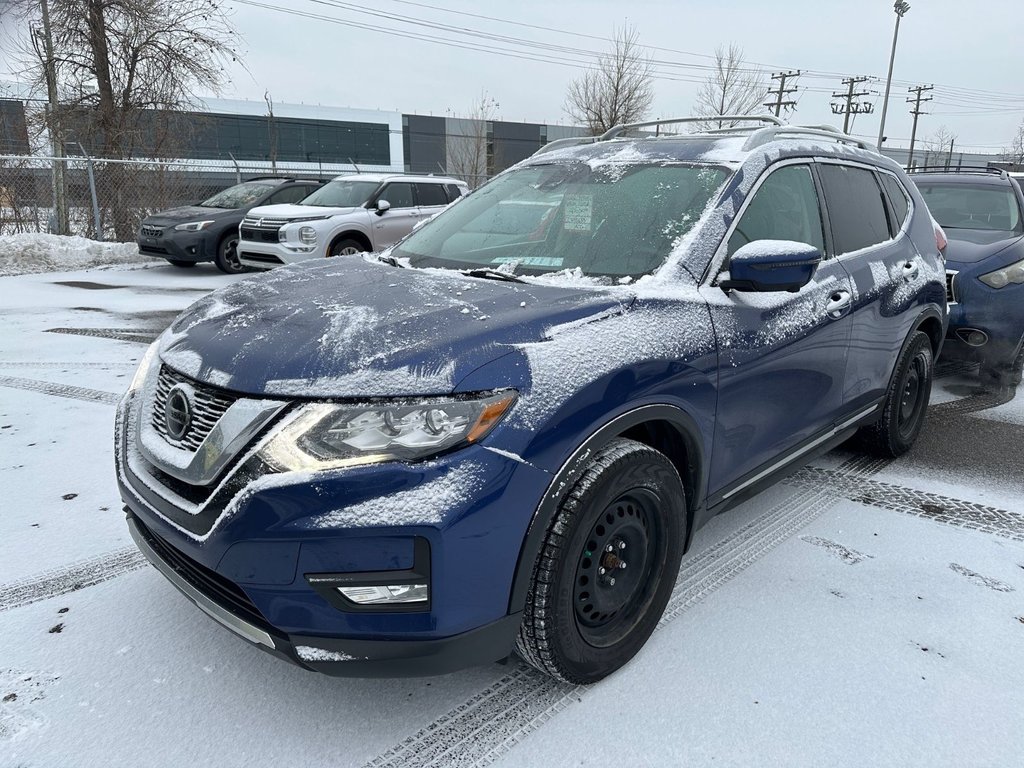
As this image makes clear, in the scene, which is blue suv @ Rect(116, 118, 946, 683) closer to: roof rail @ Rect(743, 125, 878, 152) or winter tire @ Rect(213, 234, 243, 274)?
roof rail @ Rect(743, 125, 878, 152)

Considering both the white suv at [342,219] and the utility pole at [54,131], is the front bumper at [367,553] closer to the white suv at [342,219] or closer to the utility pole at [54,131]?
the white suv at [342,219]

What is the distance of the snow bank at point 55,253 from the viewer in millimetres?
12547

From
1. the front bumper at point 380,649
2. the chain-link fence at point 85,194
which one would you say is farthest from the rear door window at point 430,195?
the front bumper at point 380,649

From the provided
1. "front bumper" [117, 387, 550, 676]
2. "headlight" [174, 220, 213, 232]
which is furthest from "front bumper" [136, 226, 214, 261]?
"front bumper" [117, 387, 550, 676]

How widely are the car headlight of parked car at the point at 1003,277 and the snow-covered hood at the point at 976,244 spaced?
0.50 ft

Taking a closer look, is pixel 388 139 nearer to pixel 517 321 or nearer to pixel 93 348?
pixel 93 348

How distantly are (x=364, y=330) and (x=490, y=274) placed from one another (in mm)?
762

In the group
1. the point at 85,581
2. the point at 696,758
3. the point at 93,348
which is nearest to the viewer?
the point at 696,758

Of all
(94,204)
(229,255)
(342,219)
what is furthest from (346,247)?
(94,204)

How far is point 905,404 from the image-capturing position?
4.35 metres

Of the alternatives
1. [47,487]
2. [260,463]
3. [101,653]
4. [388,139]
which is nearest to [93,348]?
[47,487]

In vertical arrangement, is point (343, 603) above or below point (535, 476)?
below

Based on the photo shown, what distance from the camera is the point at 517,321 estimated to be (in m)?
2.14

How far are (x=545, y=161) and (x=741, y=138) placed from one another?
0.96 meters
